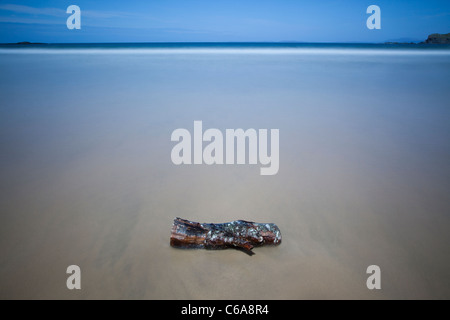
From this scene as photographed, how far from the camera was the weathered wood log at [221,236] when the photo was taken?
2098 mm

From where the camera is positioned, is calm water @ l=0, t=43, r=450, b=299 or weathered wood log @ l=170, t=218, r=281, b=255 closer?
calm water @ l=0, t=43, r=450, b=299

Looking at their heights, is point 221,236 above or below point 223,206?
below

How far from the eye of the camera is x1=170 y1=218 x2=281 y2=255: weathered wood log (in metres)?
2.10

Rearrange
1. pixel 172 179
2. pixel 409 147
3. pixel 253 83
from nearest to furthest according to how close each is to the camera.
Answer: pixel 172 179
pixel 409 147
pixel 253 83

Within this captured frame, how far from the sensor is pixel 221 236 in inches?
83.0

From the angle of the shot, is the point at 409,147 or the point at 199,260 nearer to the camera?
the point at 199,260

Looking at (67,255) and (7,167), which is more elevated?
(7,167)

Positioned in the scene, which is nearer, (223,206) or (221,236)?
(221,236)

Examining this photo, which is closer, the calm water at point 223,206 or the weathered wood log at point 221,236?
the calm water at point 223,206
